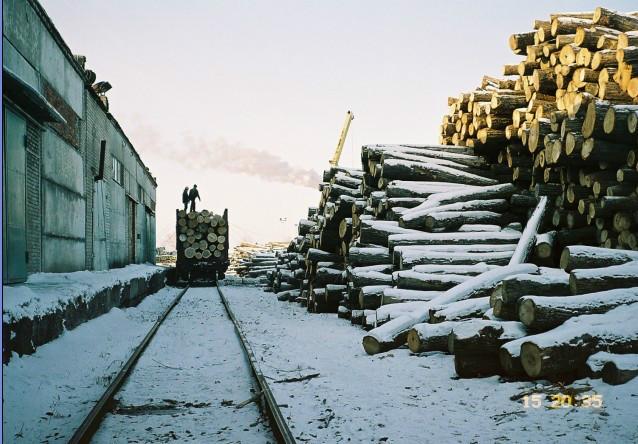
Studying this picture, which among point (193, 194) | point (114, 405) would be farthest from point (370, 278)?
point (193, 194)

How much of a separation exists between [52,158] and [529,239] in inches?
365

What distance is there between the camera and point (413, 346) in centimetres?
691

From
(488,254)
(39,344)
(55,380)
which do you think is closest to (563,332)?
(488,254)

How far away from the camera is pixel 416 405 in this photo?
201 inches

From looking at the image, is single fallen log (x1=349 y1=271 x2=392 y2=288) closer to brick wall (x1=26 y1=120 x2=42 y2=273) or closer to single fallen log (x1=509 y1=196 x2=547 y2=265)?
single fallen log (x1=509 y1=196 x2=547 y2=265)

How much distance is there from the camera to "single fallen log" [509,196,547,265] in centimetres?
879

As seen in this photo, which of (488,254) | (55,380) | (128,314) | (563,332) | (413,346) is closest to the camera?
(563,332)

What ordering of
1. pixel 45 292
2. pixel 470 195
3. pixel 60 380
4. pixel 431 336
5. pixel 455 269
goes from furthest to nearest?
1. pixel 470 195
2. pixel 455 269
3. pixel 45 292
4. pixel 431 336
5. pixel 60 380

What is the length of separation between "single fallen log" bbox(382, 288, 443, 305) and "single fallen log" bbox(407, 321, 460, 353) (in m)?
1.57

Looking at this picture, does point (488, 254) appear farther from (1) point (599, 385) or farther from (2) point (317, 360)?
(1) point (599, 385)

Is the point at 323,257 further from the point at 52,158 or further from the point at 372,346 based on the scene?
the point at 52,158

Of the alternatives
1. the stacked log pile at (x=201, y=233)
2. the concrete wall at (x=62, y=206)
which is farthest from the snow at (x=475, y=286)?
the stacked log pile at (x=201, y=233)

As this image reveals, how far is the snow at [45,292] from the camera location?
21.6ft

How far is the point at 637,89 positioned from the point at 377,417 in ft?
20.2
